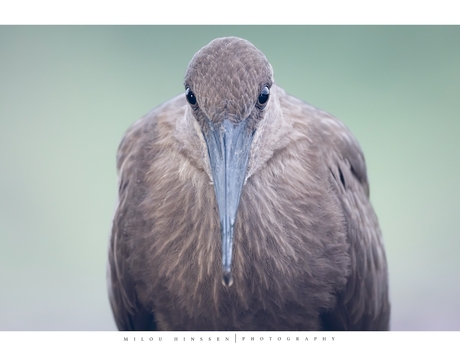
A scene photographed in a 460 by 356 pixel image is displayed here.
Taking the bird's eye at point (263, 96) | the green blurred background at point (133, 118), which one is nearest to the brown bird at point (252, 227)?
the bird's eye at point (263, 96)

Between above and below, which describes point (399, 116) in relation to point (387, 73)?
below

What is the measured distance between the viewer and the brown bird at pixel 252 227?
10.8 ft

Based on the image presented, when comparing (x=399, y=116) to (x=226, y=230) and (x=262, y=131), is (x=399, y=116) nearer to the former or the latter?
Result: (x=262, y=131)

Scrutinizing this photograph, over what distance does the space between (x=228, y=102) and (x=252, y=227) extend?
80cm

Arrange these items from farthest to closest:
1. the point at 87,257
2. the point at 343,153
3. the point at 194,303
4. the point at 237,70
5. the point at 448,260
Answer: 1. the point at 87,257
2. the point at 448,260
3. the point at 343,153
4. the point at 194,303
5. the point at 237,70

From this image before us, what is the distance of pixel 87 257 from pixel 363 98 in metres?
2.65

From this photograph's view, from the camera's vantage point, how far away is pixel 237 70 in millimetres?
2945

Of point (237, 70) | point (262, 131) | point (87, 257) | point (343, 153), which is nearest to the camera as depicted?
point (237, 70)

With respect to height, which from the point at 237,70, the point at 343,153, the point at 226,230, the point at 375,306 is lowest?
the point at 375,306

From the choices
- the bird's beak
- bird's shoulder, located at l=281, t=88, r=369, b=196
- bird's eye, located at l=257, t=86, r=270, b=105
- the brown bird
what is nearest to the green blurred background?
bird's shoulder, located at l=281, t=88, r=369, b=196

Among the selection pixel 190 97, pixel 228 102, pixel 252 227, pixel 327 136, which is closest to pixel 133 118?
pixel 327 136

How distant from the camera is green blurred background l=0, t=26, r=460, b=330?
4.53m

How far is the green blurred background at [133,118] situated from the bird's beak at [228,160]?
146 centimetres

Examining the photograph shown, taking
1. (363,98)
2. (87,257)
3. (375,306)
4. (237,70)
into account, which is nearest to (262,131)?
(237,70)
